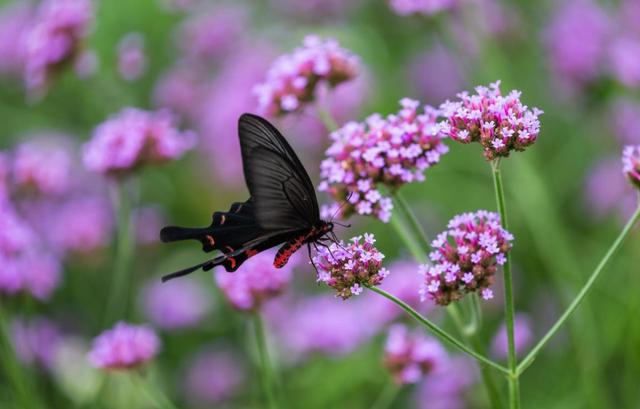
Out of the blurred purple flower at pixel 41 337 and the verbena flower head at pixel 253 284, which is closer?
the verbena flower head at pixel 253 284

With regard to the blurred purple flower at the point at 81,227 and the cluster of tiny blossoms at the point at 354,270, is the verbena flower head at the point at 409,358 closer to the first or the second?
the cluster of tiny blossoms at the point at 354,270

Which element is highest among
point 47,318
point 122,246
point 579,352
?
point 47,318

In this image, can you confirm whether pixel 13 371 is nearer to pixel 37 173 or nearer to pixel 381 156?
pixel 37 173

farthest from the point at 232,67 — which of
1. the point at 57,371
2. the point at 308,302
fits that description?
the point at 57,371

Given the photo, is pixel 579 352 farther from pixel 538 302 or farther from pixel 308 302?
pixel 308 302

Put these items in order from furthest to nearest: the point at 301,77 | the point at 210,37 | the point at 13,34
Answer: the point at 13,34 → the point at 210,37 → the point at 301,77

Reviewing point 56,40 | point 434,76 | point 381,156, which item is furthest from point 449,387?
point 434,76

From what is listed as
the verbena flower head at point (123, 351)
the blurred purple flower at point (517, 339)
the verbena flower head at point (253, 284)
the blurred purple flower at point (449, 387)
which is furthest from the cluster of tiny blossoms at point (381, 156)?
the blurred purple flower at point (449, 387)
